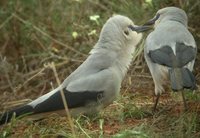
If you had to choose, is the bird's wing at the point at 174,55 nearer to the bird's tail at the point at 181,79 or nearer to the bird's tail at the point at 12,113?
the bird's tail at the point at 181,79

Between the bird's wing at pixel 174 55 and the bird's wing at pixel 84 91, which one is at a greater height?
the bird's wing at pixel 174 55

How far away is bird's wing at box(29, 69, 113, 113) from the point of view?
21.1ft

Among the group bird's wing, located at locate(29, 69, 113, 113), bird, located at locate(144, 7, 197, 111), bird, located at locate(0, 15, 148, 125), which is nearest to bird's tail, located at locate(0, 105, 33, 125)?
bird, located at locate(0, 15, 148, 125)

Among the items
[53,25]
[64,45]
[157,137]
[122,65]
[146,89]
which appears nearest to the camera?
[157,137]

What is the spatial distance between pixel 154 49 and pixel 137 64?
178 cm

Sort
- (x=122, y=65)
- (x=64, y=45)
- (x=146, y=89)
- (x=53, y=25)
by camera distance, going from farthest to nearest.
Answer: (x=53, y=25) < (x=64, y=45) < (x=146, y=89) < (x=122, y=65)

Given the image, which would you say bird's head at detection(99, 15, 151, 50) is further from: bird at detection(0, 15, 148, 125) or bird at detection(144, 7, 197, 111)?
bird at detection(144, 7, 197, 111)

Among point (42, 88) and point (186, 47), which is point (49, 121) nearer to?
point (186, 47)

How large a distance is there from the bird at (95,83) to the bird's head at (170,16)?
95 cm

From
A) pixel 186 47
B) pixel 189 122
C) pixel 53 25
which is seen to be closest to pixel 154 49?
pixel 186 47

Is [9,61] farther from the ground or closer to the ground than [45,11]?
closer to the ground

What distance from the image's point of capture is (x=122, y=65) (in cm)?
668

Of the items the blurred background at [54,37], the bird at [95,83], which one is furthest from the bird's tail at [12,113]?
the blurred background at [54,37]

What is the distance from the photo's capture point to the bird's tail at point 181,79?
6.27 metres
